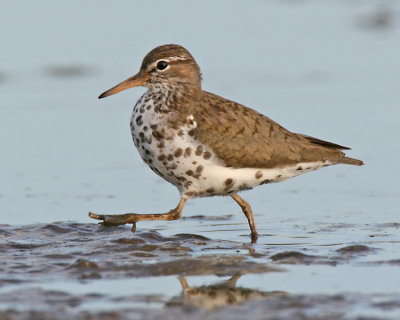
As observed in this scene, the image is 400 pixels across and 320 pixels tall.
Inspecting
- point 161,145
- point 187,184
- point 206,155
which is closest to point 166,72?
point 161,145

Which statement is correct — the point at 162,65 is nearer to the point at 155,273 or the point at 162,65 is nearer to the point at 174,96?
the point at 174,96

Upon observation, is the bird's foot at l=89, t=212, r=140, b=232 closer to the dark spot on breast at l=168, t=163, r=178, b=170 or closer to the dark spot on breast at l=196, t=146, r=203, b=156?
the dark spot on breast at l=168, t=163, r=178, b=170

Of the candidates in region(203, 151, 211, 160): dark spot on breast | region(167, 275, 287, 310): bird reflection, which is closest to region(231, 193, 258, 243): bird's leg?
region(203, 151, 211, 160): dark spot on breast

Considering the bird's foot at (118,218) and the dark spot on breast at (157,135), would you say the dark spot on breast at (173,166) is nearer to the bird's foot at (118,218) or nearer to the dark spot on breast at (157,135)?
the dark spot on breast at (157,135)

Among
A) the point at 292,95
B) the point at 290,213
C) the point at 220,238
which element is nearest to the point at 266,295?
the point at 220,238

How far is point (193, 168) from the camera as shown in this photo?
10398mm

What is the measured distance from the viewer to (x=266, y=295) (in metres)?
8.03

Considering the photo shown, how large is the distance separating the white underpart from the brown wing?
78 mm

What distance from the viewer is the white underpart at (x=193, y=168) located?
10.4 metres

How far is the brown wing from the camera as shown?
10.5 metres

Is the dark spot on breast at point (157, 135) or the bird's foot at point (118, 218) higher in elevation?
the dark spot on breast at point (157, 135)

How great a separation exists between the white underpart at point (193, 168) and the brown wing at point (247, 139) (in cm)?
8

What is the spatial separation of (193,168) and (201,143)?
29 cm

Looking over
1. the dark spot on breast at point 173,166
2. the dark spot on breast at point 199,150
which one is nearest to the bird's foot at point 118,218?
the dark spot on breast at point 173,166
